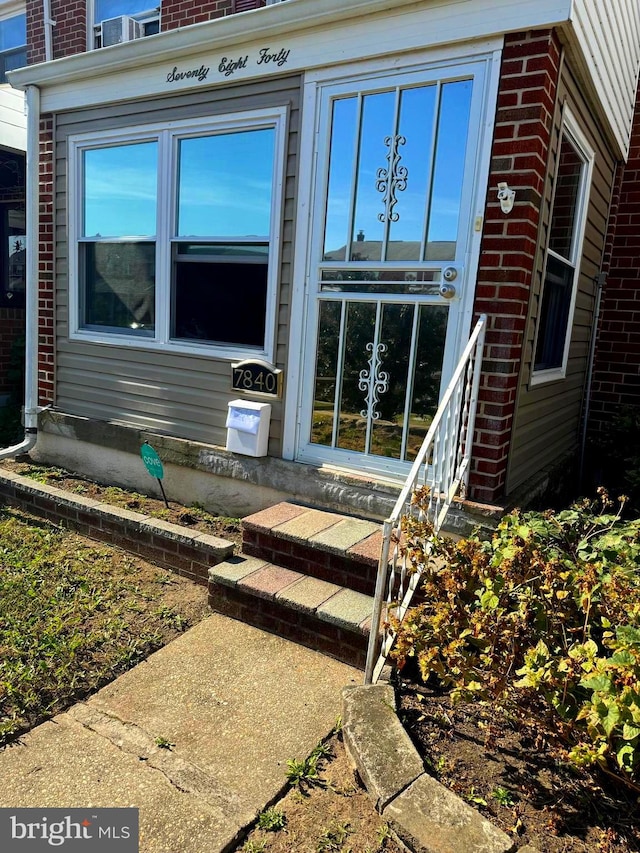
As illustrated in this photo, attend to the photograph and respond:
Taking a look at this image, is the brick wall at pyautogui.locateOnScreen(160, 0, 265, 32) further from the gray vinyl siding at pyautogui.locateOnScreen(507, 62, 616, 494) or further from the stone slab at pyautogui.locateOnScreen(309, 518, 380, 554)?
the stone slab at pyautogui.locateOnScreen(309, 518, 380, 554)

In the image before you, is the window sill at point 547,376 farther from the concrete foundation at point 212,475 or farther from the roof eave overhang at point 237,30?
the roof eave overhang at point 237,30

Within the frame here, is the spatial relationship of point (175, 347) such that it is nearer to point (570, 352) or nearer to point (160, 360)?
point (160, 360)

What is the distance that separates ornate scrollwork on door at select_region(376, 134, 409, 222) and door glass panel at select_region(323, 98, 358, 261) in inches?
8.2


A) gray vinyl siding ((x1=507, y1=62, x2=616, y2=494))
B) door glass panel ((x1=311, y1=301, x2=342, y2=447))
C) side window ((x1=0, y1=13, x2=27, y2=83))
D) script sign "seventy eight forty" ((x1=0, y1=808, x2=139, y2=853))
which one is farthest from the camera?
side window ((x1=0, y1=13, x2=27, y2=83))

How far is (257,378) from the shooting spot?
4219mm

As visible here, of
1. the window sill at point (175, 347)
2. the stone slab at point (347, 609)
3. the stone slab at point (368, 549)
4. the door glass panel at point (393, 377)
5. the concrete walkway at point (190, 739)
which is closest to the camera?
the concrete walkway at point (190, 739)

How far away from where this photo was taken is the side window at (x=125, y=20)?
5.02 m

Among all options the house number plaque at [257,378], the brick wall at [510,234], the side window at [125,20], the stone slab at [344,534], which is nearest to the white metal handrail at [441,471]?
the brick wall at [510,234]

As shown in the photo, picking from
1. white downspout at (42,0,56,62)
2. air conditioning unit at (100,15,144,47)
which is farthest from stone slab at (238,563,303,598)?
white downspout at (42,0,56,62)

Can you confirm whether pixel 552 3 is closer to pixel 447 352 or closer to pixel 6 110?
pixel 447 352

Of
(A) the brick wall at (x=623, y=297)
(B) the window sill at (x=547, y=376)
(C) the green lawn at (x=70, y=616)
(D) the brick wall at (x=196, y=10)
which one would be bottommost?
(C) the green lawn at (x=70, y=616)

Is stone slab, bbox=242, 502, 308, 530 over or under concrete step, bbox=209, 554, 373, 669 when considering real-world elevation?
over

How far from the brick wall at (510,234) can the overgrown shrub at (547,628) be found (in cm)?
71

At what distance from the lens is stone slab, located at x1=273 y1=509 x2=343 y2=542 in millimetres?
3436
